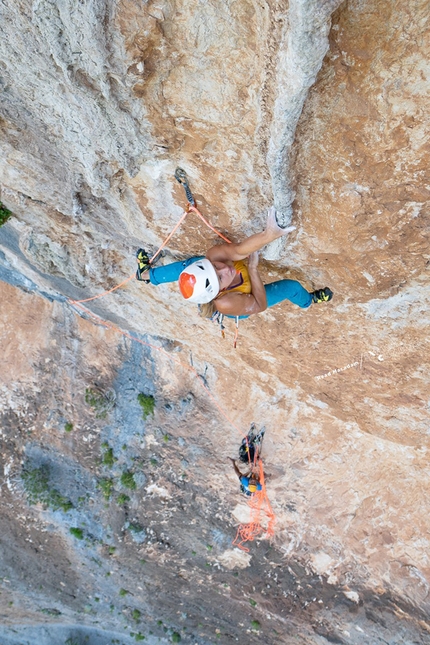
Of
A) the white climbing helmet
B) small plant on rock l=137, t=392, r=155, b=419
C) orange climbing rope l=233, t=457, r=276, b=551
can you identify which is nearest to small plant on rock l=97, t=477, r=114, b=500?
small plant on rock l=137, t=392, r=155, b=419

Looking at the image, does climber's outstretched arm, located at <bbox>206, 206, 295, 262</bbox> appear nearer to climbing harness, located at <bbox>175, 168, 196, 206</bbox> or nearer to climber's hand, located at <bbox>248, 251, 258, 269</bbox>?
climber's hand, located at <bbox>248, 251, 258, 269</bbox>

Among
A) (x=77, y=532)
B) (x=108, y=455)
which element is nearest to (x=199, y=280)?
(x=108, y=455)

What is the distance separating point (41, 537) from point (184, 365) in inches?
198

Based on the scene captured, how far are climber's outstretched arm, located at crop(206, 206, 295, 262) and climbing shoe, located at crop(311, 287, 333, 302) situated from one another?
30.3 inches

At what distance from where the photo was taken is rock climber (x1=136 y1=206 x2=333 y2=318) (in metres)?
3.70

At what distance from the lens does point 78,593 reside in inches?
356

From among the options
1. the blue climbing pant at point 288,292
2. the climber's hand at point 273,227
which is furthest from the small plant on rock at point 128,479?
the climber's hand at point 273,227

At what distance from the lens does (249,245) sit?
3.58 m

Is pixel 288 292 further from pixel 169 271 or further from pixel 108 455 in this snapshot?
pixel 108 455

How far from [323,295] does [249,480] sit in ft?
12.8

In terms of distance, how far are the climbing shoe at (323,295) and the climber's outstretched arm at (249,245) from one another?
2.52ft

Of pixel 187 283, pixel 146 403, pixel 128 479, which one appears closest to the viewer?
pixel 187 283

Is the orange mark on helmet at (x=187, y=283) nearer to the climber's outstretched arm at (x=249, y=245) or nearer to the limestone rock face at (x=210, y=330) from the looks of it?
the climber's outstretched arm at (x=249, y=245)

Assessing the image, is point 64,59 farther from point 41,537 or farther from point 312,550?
point 41,537
